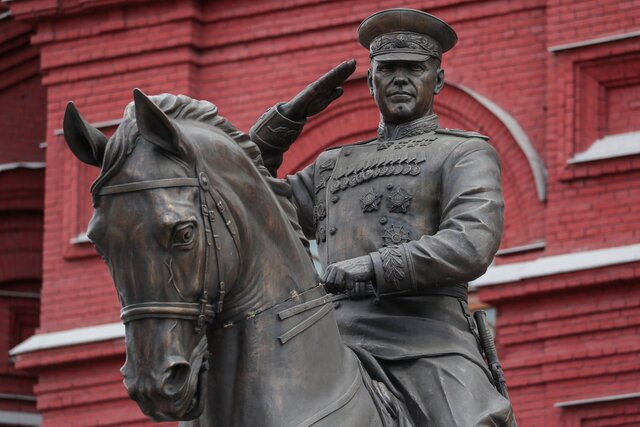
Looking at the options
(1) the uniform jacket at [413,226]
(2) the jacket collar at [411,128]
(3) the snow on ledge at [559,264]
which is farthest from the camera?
(3) the snow on ledge at [559,264]

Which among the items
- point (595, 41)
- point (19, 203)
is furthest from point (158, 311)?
point (19, 203)

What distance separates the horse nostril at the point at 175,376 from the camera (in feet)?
23.8

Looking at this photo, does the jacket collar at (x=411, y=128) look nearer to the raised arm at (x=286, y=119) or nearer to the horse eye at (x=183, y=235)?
the raised arm at (x=286, y=119)

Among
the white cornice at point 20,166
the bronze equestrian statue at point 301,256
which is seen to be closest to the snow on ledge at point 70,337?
the white cornice at point 20,166

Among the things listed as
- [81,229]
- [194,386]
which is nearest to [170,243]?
[194,386]

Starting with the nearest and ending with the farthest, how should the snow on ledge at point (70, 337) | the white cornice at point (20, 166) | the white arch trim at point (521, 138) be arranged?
the white arch trim at point (521, 138) → the snow on ledge at point (70, 337) → the white cornice at point (20, 166)

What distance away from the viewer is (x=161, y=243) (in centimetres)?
730

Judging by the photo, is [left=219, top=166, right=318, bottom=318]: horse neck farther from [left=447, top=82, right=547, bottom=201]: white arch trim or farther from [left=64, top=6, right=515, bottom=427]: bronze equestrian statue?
[left=447, top=82, right=547, bottom=201]: white arch trim

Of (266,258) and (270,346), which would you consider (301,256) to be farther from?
(270,346)

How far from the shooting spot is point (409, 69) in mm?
8703

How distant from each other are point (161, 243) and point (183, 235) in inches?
2.9

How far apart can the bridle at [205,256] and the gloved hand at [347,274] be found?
0.56m

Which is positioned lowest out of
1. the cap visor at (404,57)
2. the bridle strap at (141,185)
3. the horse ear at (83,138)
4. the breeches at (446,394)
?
the breeches at (446,394)

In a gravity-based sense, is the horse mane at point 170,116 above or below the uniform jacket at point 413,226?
above
